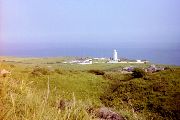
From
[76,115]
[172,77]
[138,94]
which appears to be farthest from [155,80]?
[76,115]

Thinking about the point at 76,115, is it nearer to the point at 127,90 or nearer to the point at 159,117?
the point at 159,117

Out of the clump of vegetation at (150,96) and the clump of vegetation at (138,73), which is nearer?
the clump of vegetation at (150,96)

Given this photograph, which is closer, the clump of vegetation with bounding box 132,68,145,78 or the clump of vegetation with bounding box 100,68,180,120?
the clump of vegetation with bounding box 100,68,180,120

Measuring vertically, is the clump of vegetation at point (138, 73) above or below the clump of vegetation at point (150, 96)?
above

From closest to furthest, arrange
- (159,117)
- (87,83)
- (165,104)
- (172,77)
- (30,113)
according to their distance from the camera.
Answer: (30,113), (159,117), (165,104), (172,77), (87,83)

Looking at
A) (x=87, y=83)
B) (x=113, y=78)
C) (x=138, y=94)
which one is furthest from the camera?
(x=113, y=78)

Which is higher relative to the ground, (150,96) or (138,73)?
(138,73)

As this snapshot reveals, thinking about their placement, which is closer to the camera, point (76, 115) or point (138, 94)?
point (76, 115)

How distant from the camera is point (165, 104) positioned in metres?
16.4

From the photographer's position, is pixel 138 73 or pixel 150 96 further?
pixel 138 73

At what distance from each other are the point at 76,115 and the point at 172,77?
1562 centimetres

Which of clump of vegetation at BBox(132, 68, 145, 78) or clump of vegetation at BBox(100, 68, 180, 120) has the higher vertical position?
clump of vegetation at BBox(132, 68, 145, 78)

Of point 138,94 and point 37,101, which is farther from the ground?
point 37,101

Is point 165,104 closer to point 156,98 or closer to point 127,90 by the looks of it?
point 156,98
